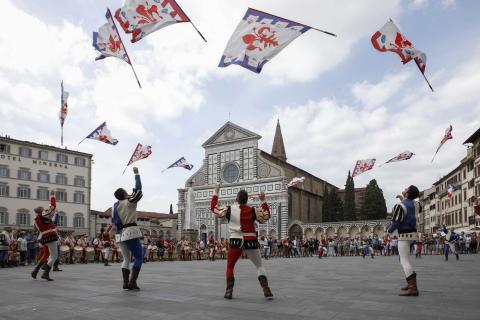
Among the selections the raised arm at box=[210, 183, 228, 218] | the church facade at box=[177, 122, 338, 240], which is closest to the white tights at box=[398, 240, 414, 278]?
the raised arm at box=[210, 183, 228, 218]

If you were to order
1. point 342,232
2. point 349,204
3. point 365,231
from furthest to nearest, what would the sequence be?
point 349,204
point 342,232
point 365,231

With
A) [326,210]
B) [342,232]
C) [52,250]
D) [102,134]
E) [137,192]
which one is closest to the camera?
[137,192]

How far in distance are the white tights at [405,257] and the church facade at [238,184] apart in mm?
49654

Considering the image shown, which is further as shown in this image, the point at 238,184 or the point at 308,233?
the point at 238,184

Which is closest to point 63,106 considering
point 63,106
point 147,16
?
point 63,106

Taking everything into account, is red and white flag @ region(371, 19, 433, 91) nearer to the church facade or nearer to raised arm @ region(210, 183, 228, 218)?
raised arm @ region(210, 183, 228, 218)

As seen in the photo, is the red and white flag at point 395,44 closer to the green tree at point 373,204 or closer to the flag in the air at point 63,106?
the flag in the air at point 63,106

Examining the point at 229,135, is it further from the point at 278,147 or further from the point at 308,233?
the point at 278,147

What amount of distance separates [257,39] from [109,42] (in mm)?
5721

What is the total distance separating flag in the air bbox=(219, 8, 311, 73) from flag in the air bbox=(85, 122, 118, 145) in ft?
50.3

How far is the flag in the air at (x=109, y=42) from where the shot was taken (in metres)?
13.6

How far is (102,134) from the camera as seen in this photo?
24.1 metres

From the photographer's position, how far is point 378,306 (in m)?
6.40

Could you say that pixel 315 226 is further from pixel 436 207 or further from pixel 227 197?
pixel 436 207
